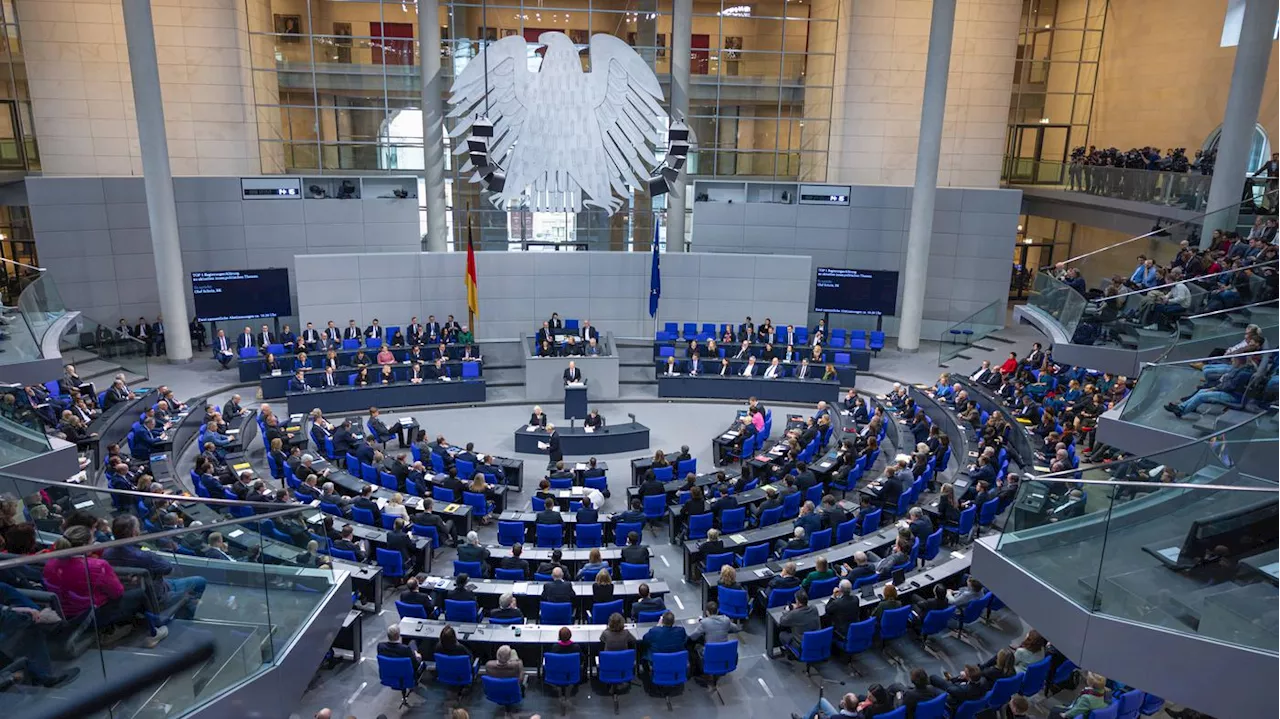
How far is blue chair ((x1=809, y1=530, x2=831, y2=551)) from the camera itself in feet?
36.7

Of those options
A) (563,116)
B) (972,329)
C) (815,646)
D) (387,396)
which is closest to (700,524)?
(815,646)

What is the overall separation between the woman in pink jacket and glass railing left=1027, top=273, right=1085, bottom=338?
13.9 meters

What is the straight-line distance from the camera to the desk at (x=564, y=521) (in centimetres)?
1198

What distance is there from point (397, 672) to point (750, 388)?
494 inches

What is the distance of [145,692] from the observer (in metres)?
4.93

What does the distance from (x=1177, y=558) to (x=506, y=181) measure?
687 inches

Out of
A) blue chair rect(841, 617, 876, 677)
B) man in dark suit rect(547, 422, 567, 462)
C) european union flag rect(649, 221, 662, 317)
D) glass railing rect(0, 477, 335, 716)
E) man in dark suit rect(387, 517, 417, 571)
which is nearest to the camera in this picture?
glass railing rect(0, 477, 335, 716)

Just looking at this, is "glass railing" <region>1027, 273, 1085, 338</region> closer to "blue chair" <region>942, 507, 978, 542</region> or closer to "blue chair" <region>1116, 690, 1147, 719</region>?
"blue chair" <region>942, 507, 978, 542</region>

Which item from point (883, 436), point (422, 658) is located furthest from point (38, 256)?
point (883, 436)

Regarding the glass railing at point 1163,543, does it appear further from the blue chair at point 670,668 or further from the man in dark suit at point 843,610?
the blue chair at point 670,668

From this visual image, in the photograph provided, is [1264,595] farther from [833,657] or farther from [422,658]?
[422,658]

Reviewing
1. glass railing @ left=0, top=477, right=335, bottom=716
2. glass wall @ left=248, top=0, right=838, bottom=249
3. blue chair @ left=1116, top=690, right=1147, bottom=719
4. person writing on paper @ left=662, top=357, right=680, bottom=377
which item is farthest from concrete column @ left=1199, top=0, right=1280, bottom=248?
glass railing @ left=0, top=477, right=335, bottom=716

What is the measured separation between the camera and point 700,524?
12.1 metres

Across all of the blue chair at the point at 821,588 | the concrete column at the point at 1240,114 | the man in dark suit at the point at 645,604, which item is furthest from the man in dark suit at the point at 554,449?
the concrete column at the point at 1240,114
